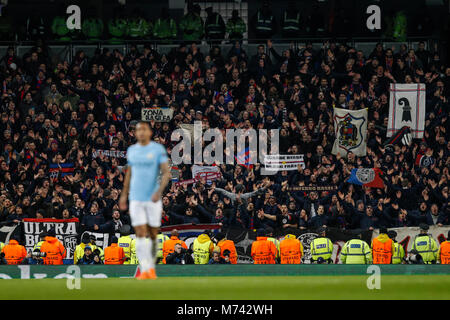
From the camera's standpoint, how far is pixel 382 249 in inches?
829

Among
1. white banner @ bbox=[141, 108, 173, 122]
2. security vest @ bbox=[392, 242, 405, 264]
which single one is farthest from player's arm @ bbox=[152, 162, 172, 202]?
white banner @ bbox=[141, 108, 173, 122]

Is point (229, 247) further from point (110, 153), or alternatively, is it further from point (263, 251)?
point (110, 153)

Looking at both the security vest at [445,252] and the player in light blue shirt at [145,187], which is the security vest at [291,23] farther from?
the player in light blue shirt at [145,187]

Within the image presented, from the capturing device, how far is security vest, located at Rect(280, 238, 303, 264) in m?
21.1

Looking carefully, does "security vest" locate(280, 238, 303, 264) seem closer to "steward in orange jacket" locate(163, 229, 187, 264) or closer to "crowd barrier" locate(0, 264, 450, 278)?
"crowd barrier" locate(0, 264, 450, 278)

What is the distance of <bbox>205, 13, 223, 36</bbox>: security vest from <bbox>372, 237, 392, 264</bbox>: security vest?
12.9 meters

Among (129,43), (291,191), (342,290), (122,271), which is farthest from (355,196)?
(129,43)

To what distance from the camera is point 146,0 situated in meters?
35.4

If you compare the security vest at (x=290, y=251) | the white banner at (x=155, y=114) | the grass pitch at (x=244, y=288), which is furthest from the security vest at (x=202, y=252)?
the white banner at (x=155, y=114)

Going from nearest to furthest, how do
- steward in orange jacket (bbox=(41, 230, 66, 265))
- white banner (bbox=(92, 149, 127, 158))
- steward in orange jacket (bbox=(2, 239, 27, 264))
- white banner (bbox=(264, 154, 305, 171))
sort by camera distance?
steward in orange jacket (bbox=(41, 230, 66, 265)) < steward in orange jacket (bbox=(2, 239, 27, 264)) < white banner (bbox=(264, 154, 305, 171)) < white banner (bbox=(92, 149, 127, 158))

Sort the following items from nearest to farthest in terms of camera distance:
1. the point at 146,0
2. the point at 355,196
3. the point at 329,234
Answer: the point at 329,234 < the point at 355,196 < the point at 146,0

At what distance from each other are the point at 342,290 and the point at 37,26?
18695 millimetres

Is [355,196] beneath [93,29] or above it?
beneath
